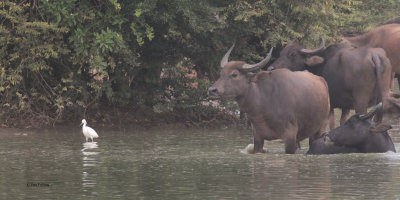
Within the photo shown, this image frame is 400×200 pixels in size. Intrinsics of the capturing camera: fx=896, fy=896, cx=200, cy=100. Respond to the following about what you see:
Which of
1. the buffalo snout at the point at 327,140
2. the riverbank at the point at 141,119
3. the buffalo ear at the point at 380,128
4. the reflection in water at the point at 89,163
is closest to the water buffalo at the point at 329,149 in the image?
the buffalo snout at the point at 327,140

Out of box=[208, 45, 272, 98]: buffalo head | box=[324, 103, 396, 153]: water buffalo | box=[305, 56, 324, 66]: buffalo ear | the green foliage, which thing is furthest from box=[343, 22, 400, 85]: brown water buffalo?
box=[208, 45, 272, 98]: buffalo head

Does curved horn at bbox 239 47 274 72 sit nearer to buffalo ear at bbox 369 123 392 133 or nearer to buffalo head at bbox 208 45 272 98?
buffalo head at bbox 208 45 272 98

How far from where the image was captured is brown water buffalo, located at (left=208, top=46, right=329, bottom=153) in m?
14.0

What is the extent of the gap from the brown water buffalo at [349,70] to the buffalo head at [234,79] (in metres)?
2.65

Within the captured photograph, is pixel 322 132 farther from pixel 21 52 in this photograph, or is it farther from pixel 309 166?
pixel 21 52

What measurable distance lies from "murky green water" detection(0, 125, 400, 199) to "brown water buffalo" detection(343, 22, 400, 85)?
7.87 feet

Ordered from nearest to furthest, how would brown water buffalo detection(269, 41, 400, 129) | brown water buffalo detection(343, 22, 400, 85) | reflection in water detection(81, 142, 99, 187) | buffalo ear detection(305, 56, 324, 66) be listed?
reflection in water detection(81, 142, 99, 187)
brown water buffalo detection(269, 41, 400, 129)
buffalo ear detection(305, 56, 324, 66)
brown water buffalo detection(343, 22, 400, 85)

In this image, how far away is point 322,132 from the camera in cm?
1530

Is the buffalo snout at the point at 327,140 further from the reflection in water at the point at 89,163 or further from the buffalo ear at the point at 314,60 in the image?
the reflection in water at the point at 89,163

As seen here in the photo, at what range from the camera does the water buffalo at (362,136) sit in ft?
45.5

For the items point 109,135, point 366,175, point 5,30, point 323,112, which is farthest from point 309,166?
point 5,30

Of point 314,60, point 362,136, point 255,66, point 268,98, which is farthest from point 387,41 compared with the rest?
point 255,66

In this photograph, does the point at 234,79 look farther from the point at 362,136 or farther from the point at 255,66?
the point at 362,136

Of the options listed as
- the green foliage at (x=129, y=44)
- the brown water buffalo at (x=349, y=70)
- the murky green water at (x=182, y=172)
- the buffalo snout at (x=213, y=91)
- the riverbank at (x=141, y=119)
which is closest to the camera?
the murky green water at (x=182, y=172)
